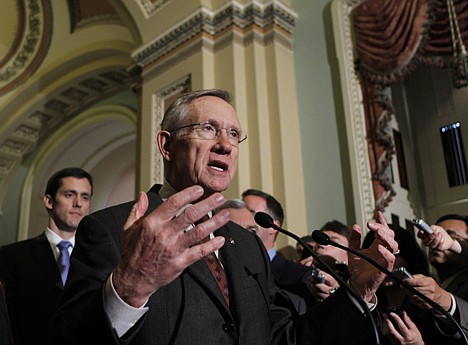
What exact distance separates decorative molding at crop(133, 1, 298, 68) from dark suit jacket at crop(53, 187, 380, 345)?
3.73 metres

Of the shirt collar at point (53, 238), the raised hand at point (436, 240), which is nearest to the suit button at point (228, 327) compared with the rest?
the raised hand at point (436, 240)

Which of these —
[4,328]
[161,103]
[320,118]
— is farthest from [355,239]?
[161,103]

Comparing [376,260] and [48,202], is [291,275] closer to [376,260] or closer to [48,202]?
[48,202]

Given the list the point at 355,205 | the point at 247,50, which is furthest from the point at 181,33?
the point at 355,205

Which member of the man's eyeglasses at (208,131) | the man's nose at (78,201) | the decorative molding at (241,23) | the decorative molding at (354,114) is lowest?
the man's eyeglasses at (208,131)

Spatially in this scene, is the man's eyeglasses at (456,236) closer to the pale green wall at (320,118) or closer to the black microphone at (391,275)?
the black microphone at (391,275)

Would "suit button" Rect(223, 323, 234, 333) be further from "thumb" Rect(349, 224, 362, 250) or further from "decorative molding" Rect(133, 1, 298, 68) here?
"decorative molding" Rect(133, 1, 298, 68)

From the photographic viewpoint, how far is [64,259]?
273 cm

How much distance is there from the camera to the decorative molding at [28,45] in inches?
298

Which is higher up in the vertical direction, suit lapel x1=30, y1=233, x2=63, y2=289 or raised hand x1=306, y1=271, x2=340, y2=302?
suit lapel x1=30, y1=233, x2=63, y2=289

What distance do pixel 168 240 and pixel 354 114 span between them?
11.9ft

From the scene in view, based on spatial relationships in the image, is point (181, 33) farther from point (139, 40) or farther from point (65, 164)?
point (65, 164)

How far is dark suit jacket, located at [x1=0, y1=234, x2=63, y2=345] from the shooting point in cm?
243

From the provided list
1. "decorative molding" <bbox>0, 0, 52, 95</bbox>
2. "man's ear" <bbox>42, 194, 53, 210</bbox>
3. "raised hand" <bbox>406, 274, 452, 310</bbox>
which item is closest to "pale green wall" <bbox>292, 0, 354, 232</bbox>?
"man's ear" <bbox>42, 194, 53, 210</bbox>
